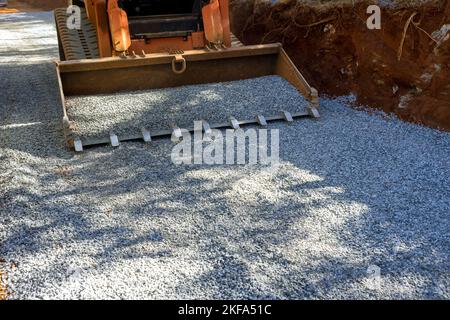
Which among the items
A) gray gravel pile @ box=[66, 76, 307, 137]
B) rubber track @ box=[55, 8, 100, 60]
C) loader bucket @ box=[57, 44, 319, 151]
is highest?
rubber track @ box=[55, 8, 100, 60]

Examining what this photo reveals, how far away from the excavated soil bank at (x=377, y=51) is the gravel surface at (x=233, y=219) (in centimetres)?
56

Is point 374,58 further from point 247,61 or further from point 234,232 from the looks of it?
point 234,232

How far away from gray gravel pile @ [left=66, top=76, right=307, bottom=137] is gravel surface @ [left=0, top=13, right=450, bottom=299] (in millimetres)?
316

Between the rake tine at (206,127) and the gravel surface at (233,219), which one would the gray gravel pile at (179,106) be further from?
the gravel surface at (233,219)

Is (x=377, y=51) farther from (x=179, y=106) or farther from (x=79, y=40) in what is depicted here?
(x=79, y=40)

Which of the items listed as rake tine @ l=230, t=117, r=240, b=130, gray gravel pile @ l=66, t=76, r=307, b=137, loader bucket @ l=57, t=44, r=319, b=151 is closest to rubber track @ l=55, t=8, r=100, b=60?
loader bucket @ l=57, t=44, r=319, b=151

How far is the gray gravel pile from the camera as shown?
16.6 feet

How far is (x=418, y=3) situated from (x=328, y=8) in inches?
55.4

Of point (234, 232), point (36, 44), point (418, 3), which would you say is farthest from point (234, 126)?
point (36, 44)

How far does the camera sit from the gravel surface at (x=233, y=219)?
279 centimetres

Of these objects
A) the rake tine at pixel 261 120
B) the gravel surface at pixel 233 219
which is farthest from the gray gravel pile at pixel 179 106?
the gravel surface at pixel 233 219

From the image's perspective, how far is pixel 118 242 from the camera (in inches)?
125

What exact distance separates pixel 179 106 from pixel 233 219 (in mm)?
2225

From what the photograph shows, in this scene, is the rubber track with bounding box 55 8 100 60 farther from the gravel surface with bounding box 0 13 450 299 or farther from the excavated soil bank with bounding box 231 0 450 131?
the excavated soil bank with bounding box 231 0 450 131
